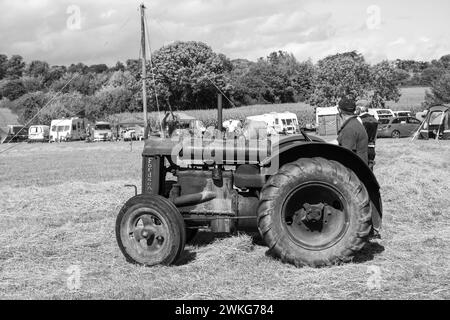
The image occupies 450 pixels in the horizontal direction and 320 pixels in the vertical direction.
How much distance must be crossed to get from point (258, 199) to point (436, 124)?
83.5 ft

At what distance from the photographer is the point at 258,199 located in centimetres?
540

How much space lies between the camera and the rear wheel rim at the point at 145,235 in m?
5.13

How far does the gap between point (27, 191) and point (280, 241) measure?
6.77 m

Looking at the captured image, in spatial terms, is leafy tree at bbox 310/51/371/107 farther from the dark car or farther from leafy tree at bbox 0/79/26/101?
leafy tree at bbox 0/79/26/101

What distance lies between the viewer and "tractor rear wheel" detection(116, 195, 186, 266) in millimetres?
5059

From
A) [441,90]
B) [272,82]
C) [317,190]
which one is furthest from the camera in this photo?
[272,82]

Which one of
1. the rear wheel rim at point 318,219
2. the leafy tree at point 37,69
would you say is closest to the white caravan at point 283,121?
the rear wheel rim at point 318,219

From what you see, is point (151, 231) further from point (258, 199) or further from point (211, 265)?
point (258, 199)

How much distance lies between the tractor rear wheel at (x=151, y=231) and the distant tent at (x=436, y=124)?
24.7 m

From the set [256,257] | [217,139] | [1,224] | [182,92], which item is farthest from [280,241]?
[182,92]

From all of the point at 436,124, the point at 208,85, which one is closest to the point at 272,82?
the point at 208,85

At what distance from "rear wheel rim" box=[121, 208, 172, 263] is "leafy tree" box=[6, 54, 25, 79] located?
92066 millimetres

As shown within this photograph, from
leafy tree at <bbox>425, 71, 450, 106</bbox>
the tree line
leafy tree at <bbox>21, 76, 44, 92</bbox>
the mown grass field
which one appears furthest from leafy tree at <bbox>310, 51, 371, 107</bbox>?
the mown grass field
